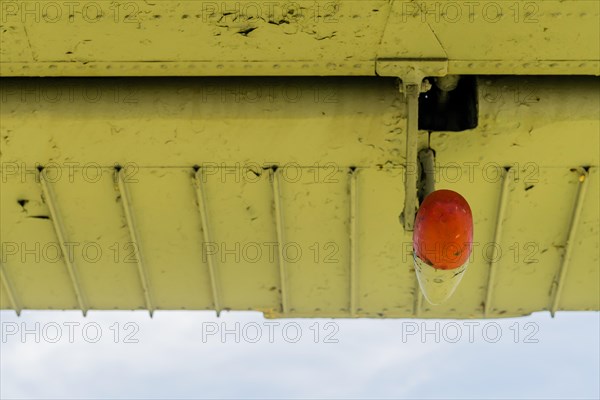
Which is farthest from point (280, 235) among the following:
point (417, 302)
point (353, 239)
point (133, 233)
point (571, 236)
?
point (571, 236)

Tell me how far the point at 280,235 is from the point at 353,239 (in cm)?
34

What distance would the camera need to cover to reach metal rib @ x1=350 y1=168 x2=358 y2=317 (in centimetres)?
349

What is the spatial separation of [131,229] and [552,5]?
6.84 ft

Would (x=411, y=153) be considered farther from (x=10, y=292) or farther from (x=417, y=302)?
(x=10, y=292)

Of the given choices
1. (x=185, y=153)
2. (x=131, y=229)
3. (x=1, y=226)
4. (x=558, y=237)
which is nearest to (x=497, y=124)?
(x=558, y=237)

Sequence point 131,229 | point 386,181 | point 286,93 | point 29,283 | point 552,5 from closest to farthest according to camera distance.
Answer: point 552,5 < point 286,93 < point 386,181 < point 131,229 < point 29,283

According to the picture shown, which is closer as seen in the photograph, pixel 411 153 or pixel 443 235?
pixel 443 235

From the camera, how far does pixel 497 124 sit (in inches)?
129

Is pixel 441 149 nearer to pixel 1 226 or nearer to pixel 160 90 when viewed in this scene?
pixel 160 90

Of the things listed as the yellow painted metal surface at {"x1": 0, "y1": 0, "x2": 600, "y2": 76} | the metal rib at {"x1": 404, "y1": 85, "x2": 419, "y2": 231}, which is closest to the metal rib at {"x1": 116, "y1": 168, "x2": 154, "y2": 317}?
the yellow painted metal surface at {"x1": 0, "y1": 0, "x2": 600, "y2": 76}

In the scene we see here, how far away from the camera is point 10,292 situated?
13.5 feet

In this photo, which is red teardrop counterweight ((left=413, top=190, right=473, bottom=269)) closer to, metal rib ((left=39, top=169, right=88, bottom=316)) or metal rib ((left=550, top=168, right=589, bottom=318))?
metal rib ((left=550, top=168, right=589, bottom=318))

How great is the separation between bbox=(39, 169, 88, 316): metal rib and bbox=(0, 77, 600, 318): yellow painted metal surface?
Result: 2 centimetres

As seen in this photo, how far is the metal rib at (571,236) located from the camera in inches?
137
